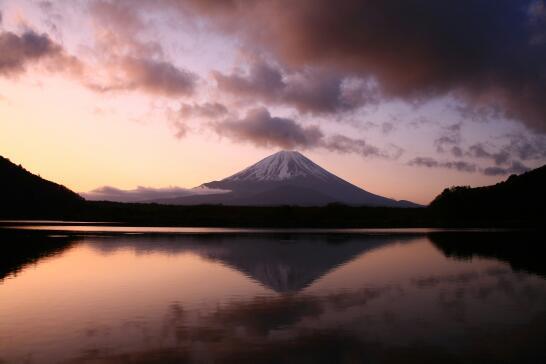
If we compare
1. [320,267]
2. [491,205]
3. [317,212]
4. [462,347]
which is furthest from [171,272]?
[491,205]

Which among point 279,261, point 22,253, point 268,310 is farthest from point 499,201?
point 268,310

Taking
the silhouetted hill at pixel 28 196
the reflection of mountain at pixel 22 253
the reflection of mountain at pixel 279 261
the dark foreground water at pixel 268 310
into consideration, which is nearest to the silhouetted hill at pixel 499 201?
the reflection of mountain at pixel 279 261

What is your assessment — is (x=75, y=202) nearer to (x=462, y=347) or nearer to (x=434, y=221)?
(x=434, y=221)

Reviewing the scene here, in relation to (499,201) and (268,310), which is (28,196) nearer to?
(499,201)

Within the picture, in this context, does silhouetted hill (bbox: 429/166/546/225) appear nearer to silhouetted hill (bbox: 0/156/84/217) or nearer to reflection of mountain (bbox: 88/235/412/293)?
reflection of mountain (bbox: 88/235/412/293)

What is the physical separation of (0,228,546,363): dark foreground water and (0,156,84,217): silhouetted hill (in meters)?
106

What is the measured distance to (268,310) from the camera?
17438mm

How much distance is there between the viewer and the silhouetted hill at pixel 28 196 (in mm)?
127812

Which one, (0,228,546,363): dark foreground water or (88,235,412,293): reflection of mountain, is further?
(88,235,412,293): reflection of mountain

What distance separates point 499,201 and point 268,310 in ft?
390

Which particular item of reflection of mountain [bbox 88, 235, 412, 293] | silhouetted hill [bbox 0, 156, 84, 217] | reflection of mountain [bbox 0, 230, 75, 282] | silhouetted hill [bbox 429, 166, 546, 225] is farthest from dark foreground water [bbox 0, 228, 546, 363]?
silhouetted hill [bbox 0, 156, 84, 217]

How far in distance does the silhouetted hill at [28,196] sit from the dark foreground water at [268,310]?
106 metres

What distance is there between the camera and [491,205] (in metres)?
121

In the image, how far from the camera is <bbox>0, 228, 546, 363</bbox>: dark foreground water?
41.0ft
